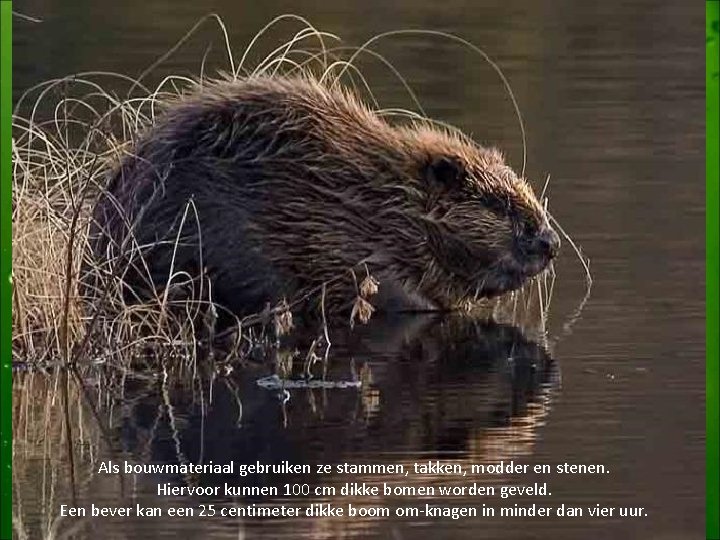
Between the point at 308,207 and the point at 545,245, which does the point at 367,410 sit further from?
the point at 545,245

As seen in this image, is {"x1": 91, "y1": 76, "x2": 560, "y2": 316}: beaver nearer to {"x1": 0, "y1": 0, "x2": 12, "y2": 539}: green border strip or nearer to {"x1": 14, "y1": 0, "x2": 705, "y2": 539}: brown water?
{"x1": 14, "y1": 0, "x2": 705, "y2": 539}: brown water

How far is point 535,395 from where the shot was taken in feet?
24.9

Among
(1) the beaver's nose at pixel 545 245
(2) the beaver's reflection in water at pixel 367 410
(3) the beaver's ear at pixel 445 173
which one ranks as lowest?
(2) the beaver's reflection in water at pixel 367 410

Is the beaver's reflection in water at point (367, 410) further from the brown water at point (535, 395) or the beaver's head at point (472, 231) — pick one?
the beaver's head at point (472, 231)

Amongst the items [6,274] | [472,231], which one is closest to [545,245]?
[472,231]

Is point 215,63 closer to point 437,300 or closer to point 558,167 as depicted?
point 558,167

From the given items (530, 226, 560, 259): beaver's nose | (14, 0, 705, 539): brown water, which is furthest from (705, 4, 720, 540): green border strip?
(530, 226, 560, 259): beaver's nose

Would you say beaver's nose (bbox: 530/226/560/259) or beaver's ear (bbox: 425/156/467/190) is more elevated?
beaver's ear (bbox: 425/156/467/190)

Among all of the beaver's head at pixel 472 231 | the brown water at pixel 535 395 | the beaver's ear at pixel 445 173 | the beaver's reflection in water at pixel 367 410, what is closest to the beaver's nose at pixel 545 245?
the beaver's head at pixel 472 231

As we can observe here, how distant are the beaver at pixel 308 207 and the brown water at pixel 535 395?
0.28 m

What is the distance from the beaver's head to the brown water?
0.71 feet

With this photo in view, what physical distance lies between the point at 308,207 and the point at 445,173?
26.4 inches

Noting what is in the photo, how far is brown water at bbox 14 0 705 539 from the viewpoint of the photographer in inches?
250

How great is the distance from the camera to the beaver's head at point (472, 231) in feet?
30.8
